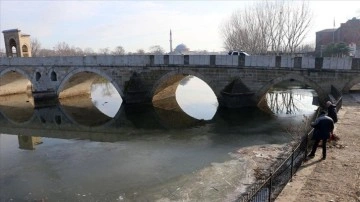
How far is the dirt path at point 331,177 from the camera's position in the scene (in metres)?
6.07

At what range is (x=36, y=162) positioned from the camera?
11.3 meters

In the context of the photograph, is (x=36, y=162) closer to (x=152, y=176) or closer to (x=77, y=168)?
(x=77, y=168)

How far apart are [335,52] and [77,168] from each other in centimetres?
3187

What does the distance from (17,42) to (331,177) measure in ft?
103

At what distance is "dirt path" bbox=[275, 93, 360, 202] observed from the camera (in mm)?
6074

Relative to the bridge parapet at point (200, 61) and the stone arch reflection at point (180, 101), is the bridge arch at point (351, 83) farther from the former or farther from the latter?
the stone arch reflection at point (180, 101)

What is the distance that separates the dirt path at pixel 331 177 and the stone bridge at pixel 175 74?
771cm

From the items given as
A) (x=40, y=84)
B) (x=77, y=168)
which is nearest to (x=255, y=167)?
(x=77, y=168)

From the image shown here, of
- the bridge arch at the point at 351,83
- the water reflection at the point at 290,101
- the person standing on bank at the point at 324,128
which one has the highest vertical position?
the bridge arch at the point at 351,83

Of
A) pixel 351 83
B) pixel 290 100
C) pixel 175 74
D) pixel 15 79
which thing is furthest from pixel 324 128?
pixel 15 79

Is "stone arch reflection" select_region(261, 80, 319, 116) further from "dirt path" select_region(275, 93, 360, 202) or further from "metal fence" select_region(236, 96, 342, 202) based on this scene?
"metal fence" select_region(236, 96, 342, 202)

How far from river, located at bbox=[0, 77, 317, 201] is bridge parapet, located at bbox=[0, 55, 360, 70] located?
2.83 m

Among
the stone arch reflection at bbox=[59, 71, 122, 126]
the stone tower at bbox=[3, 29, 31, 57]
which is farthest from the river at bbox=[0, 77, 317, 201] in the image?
the stone tower at bbox=[3, 29, 31, 57]

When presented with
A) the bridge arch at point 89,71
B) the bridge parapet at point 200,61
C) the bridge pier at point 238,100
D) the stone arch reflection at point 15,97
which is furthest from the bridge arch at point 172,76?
the stone arch reflection at point 15,97
